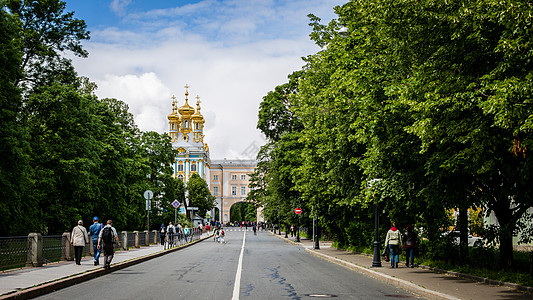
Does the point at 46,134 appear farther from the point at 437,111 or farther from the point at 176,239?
the point at 437,111

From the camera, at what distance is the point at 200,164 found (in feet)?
477

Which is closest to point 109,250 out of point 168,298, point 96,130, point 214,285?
point 214,285

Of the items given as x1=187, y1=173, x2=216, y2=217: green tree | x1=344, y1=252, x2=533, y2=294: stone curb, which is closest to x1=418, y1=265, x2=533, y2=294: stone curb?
x1=344, y1=252, x2=533, y2=294: stone curb

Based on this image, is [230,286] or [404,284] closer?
[230,286]

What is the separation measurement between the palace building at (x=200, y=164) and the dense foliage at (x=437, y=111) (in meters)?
119

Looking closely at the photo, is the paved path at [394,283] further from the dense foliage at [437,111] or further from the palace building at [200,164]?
the palace building at [200,164]

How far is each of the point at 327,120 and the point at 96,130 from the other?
23.5 meters

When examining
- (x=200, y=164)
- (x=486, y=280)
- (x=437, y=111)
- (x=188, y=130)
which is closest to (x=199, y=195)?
(x=200, y=164)

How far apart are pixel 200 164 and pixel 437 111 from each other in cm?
13411

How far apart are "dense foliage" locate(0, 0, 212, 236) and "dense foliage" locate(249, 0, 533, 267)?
50.2ft

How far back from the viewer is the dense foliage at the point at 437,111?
1177 cm

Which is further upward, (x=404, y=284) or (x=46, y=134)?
(x=46, y=134)

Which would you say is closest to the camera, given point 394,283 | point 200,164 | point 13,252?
point 394,283

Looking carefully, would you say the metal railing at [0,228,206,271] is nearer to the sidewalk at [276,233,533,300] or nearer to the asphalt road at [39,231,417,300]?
the asphalt road at [39,231,417,300]
